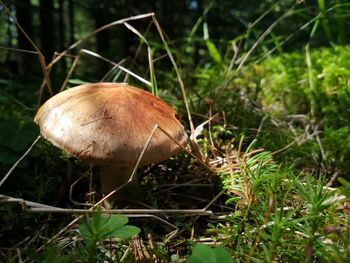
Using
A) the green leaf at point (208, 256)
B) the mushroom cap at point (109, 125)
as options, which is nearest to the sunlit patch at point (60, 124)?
the mushroom cap at point (109, 125)

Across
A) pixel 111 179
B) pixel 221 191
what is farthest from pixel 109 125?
pixel 221 191

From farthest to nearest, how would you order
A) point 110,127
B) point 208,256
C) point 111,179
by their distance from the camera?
1. point 111,179
2. point 110,127
3. point 208,256

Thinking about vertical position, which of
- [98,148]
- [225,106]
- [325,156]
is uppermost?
[98,148]

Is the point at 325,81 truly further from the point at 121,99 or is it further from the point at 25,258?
the point at 25,258

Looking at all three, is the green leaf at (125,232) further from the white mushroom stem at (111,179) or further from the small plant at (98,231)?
the white mushroom stem at (111,179)

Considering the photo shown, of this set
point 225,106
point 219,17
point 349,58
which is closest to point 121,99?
point 225,106

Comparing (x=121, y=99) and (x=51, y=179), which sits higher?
(x=121, y=99)

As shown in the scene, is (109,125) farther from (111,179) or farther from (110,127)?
(111,179)

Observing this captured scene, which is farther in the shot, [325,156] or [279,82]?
[279,82]
